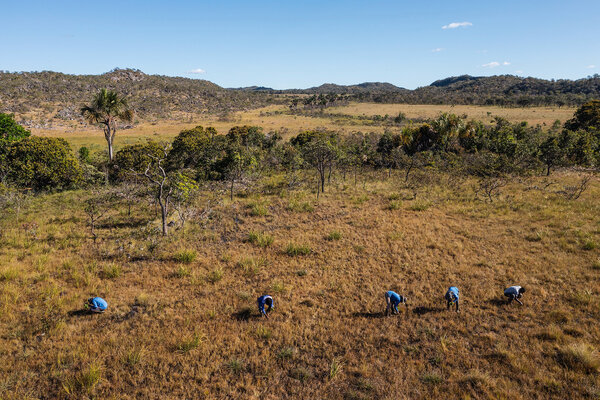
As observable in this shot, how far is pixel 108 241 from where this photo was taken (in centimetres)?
1453

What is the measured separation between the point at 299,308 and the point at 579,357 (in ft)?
26.4

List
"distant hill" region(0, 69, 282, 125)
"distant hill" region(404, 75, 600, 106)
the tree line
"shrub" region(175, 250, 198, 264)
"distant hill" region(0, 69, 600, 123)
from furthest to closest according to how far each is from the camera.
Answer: "distant hill" region(404, 75, 600, 106) → "distant hill" region(0, 69, 282, 125) → "distant hill" region(0, 69, 600, 123) → the tree line → "shrub" region(175, 250, 198, 264)

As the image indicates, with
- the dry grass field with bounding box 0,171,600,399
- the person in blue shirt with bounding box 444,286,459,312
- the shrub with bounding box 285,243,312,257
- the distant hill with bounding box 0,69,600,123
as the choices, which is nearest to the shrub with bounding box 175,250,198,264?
the dry grass field with bounding box 0,171,600,399

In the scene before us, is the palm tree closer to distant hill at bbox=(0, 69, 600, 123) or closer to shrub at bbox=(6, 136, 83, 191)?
shrub at bbox=(6, 136, 83, 191)

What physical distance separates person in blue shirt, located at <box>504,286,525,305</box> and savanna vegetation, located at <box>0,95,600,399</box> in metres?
0.39

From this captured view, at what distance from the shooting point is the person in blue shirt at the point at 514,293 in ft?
32.6

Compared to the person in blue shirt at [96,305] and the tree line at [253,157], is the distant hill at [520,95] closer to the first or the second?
the tree line at [253,157]

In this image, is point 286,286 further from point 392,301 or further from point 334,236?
point 334,236

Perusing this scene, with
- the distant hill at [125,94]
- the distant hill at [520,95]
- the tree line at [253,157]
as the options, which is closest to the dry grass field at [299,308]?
the tree line at [253,157]

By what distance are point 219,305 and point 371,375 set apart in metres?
5.69

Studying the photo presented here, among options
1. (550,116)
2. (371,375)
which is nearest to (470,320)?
(371,375)

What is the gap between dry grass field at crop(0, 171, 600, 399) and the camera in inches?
277

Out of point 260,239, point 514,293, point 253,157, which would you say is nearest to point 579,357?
point 514,293

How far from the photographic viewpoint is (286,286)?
11336 millimetres
